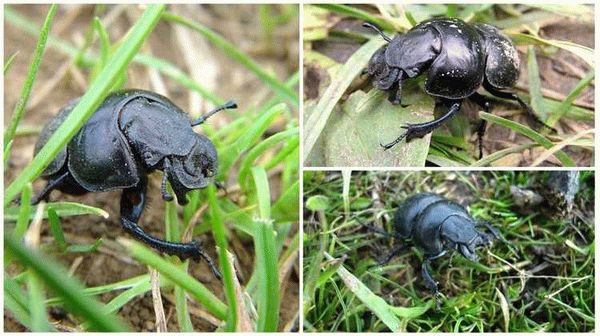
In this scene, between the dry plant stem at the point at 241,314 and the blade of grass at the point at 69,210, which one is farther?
the blade of grass at the point at 69,210

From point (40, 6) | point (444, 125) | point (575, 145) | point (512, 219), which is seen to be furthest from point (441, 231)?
point (40, 6)

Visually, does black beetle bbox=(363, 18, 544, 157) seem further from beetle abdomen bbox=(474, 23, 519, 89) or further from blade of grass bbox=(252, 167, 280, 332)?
blade of grass bbox=(252, 167, 280, 332)

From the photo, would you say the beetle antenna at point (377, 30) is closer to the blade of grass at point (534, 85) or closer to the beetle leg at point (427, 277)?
the blade of grass at point (534, 85)

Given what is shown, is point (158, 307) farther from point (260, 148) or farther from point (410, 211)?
point (410, 211)

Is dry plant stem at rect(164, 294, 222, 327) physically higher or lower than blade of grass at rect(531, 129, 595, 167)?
lower

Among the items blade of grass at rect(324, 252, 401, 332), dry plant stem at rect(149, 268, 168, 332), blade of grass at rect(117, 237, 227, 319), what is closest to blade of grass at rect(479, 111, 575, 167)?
blade of grass at rect(324, 252, 401, 332)

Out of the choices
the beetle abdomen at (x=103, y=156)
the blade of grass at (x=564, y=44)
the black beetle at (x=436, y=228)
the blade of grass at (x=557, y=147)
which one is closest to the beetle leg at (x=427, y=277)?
the black beetle at (x=436, y=228)
